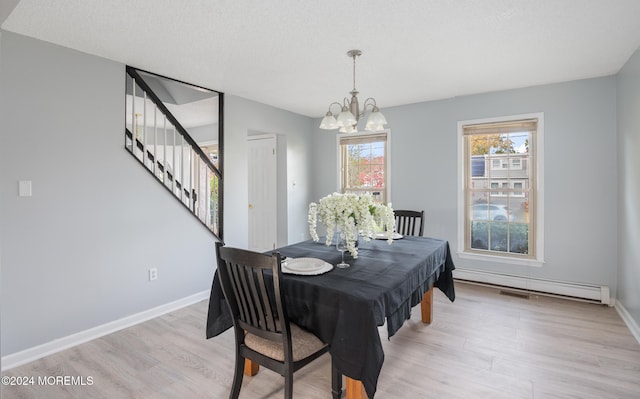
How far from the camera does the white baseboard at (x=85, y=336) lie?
2352mm

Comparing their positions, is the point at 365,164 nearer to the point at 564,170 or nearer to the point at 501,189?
the point at 501,189

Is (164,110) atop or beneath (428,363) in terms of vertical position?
atop

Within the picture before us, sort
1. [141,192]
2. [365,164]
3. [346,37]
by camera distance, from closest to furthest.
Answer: [346,37], [141,192], [365,164]

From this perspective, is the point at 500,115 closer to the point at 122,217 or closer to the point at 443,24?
the point at 443,24

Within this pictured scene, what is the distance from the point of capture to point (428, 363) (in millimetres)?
2328

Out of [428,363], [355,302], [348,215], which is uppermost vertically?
[348,215]

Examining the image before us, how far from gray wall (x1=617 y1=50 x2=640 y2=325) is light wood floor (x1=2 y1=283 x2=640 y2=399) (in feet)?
1.15

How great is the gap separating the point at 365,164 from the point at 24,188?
3.85 meters

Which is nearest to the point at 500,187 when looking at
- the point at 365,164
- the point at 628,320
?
the point at 628,320

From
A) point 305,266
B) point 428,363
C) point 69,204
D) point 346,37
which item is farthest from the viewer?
point 69,204

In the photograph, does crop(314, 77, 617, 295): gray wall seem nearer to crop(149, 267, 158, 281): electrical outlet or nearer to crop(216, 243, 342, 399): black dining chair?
crop(216, 243, 342, 399): black dining chair

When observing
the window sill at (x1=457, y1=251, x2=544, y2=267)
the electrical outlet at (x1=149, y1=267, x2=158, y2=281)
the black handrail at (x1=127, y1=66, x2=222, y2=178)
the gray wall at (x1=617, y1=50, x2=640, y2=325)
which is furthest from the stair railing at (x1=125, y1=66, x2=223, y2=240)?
the gray wall at (x1=617, y1=50, x2=640, y2=325)

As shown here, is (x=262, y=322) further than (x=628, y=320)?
No

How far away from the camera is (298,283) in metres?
1.78
